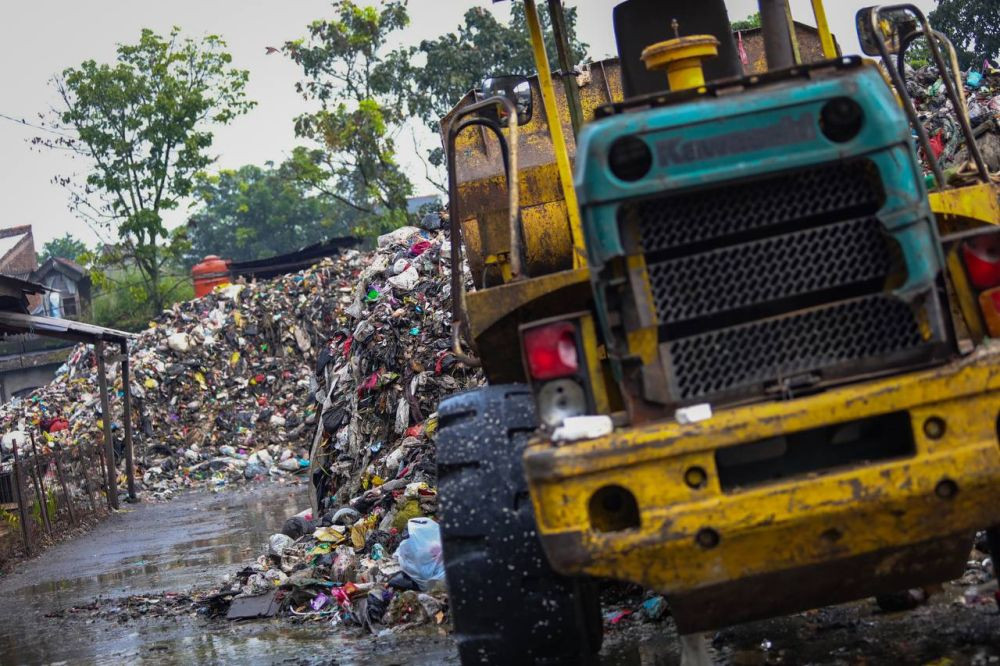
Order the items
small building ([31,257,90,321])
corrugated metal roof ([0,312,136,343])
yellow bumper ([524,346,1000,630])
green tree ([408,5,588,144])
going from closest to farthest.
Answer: yellow bumper ([524,346,1000,630])
corrugated metal roof ([0,312,136,343])
green tree ([408,5,588,144])
small building ([31,257,90,321])

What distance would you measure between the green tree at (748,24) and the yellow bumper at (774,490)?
2.55 meters

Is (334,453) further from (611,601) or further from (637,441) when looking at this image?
(637,441)

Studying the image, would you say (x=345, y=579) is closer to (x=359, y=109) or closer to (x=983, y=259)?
(x=983, y=259)

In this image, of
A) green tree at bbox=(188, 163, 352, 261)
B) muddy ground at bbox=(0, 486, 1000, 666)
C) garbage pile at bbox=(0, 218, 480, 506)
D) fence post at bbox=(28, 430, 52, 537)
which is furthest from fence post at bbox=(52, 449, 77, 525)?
green tree at bbox=(188, 163, 352, 261)

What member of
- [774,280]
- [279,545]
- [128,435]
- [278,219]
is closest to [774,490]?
[774,280]

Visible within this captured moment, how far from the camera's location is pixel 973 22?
31609 millimetres

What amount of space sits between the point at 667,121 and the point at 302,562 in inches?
242

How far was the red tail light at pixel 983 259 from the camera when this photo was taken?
13.1 ft

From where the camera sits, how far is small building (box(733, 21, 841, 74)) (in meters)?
5.82

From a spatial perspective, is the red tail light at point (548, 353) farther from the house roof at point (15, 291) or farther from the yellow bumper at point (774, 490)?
the house roof at point (15, 291)

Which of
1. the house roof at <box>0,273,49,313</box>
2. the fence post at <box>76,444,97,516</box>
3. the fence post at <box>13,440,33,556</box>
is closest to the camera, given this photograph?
the fence post at <box>13,440,33,556</box>

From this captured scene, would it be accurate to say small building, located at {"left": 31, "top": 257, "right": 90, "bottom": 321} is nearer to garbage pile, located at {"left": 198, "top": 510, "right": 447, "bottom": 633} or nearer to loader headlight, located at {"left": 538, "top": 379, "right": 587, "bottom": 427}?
garbage pile, located at {"left": 198, "top": 510, "right": 447, "bottom": 633}

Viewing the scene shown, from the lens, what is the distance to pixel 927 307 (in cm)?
384

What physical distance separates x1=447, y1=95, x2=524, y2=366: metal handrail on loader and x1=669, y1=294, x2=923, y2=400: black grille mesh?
2.38 feet
